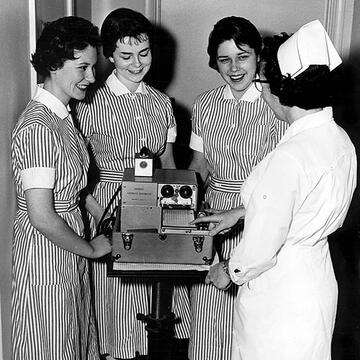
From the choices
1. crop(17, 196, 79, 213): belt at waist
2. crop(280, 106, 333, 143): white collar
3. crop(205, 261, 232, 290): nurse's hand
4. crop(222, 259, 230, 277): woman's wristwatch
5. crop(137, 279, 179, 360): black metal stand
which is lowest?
crop(137, 279, 179, 360): black metal stand

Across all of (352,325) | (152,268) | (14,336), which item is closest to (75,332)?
(14,336)

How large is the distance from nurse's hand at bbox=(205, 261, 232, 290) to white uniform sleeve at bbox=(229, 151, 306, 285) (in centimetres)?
20

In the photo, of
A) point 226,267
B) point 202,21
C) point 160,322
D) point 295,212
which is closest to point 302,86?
point 295,212

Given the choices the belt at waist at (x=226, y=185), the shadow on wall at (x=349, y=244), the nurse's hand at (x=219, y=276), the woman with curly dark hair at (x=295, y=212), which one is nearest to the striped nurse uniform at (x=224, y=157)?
the belt at waist at (x=226, y=185)

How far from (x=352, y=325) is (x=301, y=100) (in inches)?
80.9

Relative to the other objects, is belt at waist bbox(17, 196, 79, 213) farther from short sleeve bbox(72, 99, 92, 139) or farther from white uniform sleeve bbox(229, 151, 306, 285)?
white uniform sleeve bbox(229, 151, 306, 285)

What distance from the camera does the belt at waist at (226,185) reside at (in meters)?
2.76

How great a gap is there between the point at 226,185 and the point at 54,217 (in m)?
0.92

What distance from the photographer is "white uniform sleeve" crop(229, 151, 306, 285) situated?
1.77 metres

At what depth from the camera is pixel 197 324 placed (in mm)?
2873

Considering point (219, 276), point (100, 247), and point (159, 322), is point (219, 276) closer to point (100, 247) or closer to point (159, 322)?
point (100, 247)

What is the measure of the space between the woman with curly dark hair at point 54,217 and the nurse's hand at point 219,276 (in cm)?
39

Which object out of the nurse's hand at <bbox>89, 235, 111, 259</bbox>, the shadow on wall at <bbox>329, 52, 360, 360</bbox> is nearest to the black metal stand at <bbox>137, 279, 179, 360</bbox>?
the nurse's hand at <bbox>89, 235, 111, 259</bbox>

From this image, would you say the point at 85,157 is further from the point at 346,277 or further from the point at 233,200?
the point at 346,277
